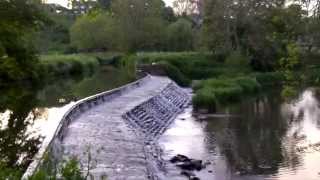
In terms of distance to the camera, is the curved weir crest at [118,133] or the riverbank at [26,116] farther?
the riverbank at [26,116]

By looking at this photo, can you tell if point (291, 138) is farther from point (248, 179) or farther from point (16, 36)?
point (16, 36)

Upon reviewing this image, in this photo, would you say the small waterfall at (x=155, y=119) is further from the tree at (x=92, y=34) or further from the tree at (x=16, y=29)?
the tree at (x=92, y=34)

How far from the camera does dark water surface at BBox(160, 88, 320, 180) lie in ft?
57.2

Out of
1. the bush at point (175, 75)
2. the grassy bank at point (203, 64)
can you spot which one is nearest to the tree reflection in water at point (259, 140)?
the bush at point (175, 75)

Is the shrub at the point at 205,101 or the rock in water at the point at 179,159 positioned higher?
the shrub at the point at 205,101

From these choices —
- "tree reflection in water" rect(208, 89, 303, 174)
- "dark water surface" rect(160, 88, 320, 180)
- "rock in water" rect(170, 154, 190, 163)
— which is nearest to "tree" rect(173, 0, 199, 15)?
"tree reflection in water" rect(208, 89, 303, 174)

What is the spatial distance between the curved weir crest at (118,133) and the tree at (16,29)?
22.6 feet

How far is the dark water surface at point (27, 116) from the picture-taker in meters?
16.7

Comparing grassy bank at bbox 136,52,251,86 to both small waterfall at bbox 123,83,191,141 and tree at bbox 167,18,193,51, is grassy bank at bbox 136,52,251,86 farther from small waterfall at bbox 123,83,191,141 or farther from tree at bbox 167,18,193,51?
small waterfall at bbox 123,83,191,141


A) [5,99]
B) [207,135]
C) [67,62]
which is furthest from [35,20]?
[67,62]

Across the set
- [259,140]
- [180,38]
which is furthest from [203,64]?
[259,140]

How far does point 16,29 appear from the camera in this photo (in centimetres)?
3406

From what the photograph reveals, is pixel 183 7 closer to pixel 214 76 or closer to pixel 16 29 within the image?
pixel 214 76

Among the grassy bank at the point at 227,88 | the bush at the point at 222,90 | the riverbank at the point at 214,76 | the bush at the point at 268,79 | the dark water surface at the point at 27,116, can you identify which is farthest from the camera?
the bush at the point at 268,79
